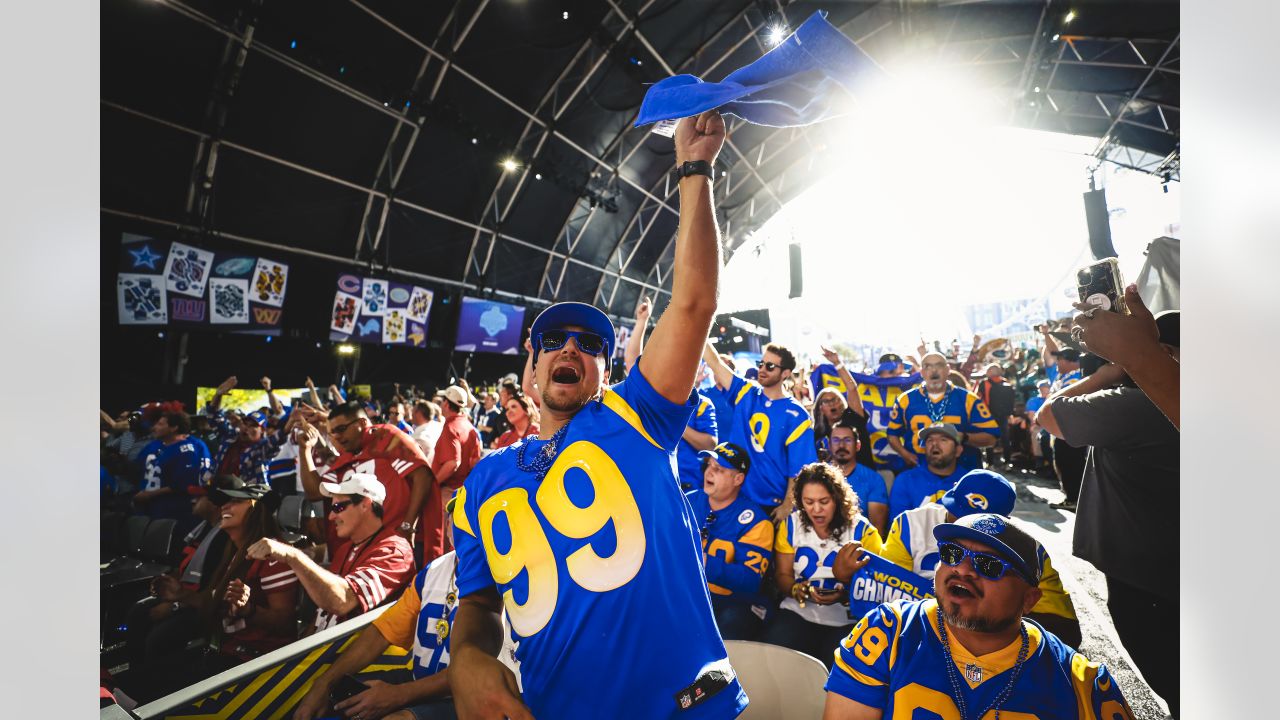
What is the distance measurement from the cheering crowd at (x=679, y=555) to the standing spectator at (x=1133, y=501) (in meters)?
0.01

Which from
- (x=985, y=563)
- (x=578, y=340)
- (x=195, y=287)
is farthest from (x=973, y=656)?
(x=195, y=287)

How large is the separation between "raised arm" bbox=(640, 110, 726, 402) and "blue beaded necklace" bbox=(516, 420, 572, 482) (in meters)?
0.34

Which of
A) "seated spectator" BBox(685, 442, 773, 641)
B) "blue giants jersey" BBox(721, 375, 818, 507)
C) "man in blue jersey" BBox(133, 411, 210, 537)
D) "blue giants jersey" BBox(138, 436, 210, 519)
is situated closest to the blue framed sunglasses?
"seated spectator" BBox(685, 442, 773, 641)

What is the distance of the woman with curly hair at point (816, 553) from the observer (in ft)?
10.7

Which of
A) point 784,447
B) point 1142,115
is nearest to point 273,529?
point 784,447

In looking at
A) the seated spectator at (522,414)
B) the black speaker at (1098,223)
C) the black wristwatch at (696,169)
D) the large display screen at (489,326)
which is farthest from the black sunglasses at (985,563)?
the black speaker at (1098,223)

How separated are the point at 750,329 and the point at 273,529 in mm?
21081

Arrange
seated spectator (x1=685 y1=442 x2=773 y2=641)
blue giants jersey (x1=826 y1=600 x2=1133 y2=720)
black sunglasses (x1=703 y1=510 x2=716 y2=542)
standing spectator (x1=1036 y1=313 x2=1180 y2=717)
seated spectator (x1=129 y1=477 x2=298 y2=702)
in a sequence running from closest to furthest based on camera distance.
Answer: blue giants jersey (x1=826 y1=600 x2=1133 y2=720)
standing spectator (x1=1036 y1=313 x2=1180 y2=717)
seated spectator (x1=129 y1=477 x2=298 y2=702)
seated spectator (x1=685 y1=442 x2=773 y2=641)
black sunglasses (x1=703 y1=510 x2=716 y2=542)

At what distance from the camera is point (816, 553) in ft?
11.5

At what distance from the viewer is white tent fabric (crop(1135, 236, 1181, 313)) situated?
2.42 metres

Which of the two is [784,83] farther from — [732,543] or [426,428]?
[426,428]

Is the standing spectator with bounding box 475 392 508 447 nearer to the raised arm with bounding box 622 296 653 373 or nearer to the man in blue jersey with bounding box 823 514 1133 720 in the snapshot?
the raised arm with bounding box 622 296 653 373

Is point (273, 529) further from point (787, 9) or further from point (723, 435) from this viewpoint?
point (787, 9)

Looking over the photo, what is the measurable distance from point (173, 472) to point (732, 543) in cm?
578
